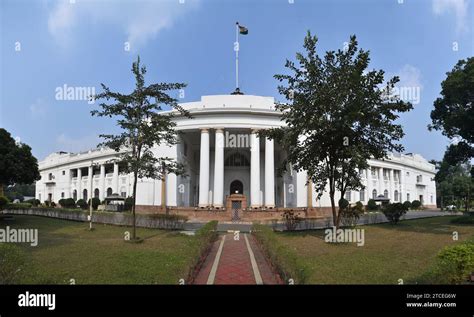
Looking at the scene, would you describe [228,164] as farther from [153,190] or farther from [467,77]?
[467,77]

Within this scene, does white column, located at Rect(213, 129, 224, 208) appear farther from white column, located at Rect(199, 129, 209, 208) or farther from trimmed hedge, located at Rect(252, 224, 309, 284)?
trimmed hedge, located at Rect(252, 224, 309, 284)

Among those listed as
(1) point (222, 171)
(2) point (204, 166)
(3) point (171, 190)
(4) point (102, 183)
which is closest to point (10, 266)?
(1) point (222, 171)

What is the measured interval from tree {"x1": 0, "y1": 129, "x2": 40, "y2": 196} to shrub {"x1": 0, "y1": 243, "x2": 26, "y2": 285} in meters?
18.9

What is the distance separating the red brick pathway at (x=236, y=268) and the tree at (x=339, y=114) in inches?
216

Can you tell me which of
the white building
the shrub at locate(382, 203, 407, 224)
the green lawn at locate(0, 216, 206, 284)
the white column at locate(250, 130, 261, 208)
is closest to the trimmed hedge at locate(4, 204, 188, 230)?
the white building

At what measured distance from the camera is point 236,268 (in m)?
9.73

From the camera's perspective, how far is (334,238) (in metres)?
14.5

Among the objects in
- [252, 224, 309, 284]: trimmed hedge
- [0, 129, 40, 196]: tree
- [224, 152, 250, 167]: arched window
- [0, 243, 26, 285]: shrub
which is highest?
[224, 152, 250, 167]: arched window

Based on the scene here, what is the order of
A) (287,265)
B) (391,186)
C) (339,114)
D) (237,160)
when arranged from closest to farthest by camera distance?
(287,265) < (339,114) < (237,160) < (391,186)

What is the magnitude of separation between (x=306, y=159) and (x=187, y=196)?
103ft

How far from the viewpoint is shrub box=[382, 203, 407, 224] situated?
2538 cm

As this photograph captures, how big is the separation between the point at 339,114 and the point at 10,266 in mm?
12729

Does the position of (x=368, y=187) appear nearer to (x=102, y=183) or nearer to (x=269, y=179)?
(x=269, y=179)
